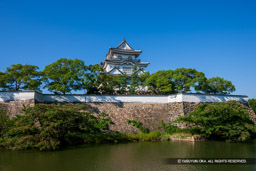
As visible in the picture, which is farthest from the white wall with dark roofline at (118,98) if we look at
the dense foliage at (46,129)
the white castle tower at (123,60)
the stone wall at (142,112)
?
the white castle tower at (123,60)

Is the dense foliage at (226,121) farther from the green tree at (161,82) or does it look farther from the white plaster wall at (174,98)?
the green tree at (161,82)

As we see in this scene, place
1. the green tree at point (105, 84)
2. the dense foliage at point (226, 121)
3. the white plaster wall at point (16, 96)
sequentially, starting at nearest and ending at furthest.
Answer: the dense foliage at point (226, 121) → the white plaster wall at point (16, 96) → the green tree at point (105, 84)

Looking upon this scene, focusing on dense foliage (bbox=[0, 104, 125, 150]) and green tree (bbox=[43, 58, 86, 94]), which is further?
green tree (bbox=[43, 58, 86, 94])

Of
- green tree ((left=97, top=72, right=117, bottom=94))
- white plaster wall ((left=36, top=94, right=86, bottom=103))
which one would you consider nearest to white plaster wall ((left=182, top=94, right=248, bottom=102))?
green tree ((left=97, top=72, right=117, bottom=94))

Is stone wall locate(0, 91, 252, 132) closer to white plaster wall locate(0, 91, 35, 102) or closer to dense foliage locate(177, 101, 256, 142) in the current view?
white plaster wall locate(0, 91, 35, 102)

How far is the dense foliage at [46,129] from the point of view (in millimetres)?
9195

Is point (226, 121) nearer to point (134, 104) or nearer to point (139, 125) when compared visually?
point (139, 125)

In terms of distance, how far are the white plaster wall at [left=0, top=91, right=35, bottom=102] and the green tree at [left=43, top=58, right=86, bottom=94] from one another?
169 cm

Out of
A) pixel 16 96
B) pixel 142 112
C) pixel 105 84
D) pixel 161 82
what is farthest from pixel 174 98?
pixel 16 96

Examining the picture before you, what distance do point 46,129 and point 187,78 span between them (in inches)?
488

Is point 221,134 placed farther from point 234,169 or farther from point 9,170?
point 9,170

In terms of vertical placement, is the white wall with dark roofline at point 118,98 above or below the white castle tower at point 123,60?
below

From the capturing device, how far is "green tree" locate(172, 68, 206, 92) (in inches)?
650

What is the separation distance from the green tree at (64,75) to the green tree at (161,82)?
6.54 metres
